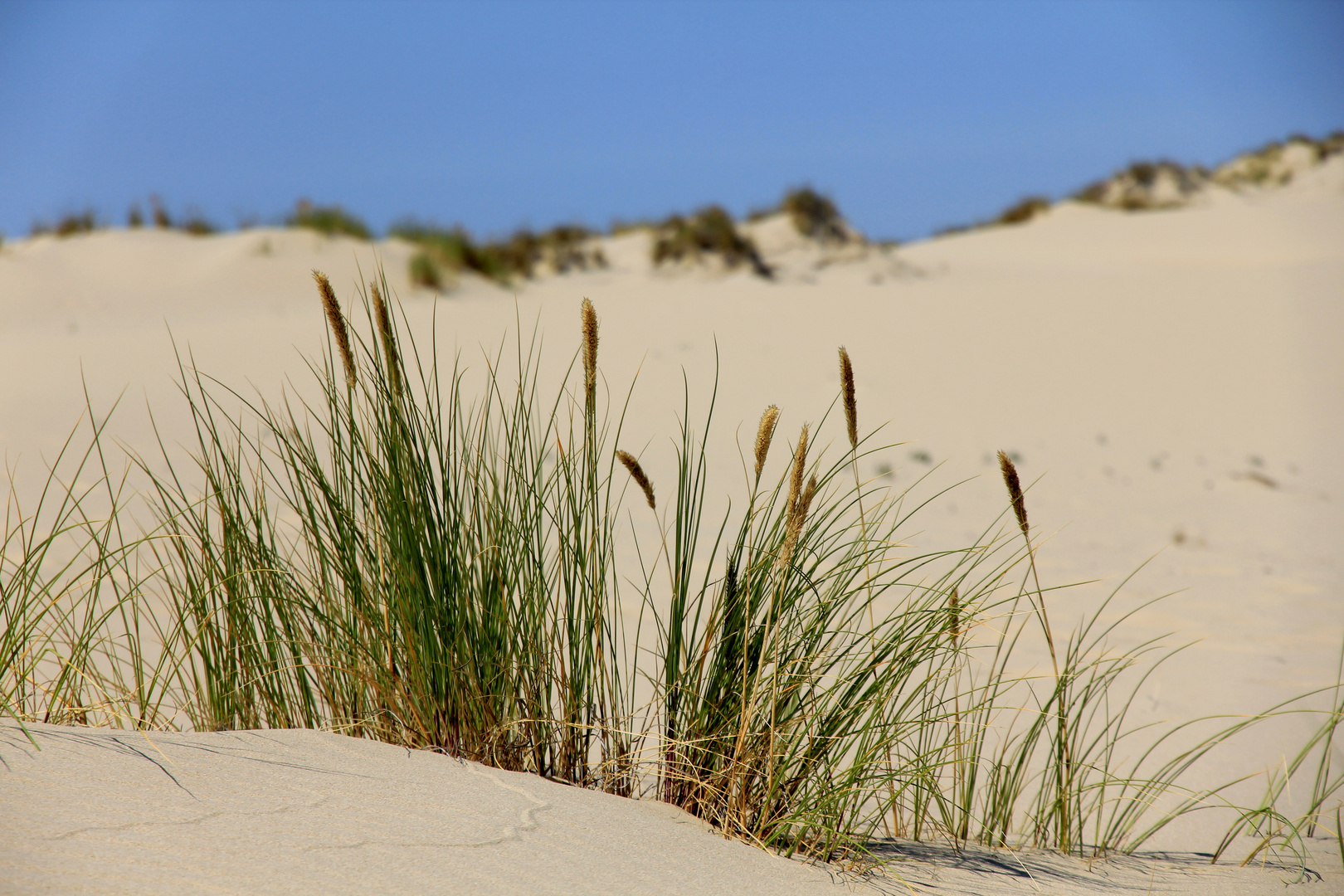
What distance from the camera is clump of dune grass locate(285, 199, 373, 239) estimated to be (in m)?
11.0

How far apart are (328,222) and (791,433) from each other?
771cm

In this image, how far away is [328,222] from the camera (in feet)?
36.4

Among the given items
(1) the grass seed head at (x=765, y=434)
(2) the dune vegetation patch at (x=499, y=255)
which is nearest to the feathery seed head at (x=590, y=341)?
(1) the grass seed head at (x=765, y=434)

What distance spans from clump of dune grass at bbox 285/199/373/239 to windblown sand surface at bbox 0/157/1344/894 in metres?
0.40

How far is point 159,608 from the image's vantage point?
3523 millimetres

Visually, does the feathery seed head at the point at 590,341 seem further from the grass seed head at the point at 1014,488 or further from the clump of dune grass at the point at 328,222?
the clump of dune grass at the point at 328,222

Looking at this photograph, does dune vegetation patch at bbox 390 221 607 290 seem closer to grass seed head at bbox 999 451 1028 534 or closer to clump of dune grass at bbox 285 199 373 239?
clump of dune grass at bbox 285 199 373 239

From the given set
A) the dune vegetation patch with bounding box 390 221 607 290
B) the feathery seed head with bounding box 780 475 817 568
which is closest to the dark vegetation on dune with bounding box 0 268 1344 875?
the feathery seed head with bounding box 780 475 817 568

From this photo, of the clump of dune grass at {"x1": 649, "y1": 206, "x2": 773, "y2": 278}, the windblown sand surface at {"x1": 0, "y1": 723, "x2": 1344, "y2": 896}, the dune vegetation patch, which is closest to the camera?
the windblown sand surface at {"x1": 0, "y1": 723, "x2": 1344, "y2": 896}

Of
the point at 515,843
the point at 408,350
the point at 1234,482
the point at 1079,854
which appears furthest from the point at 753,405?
the point at 515,843

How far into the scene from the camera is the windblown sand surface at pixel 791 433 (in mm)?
1161

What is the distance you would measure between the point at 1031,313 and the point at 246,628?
935 centimetres

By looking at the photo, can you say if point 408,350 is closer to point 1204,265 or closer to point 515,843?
point 515,843

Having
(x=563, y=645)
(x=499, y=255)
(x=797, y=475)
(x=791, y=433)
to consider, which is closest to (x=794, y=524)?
(x=797, y=475)
